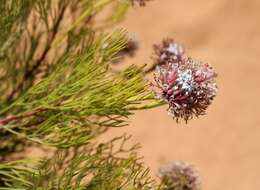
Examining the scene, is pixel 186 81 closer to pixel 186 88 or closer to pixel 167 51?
pixel 186 88

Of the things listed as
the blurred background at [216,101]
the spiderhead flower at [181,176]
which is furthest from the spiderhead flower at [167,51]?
the blurred background at [216,101]

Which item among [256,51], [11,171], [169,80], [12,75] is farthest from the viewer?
[256,51]

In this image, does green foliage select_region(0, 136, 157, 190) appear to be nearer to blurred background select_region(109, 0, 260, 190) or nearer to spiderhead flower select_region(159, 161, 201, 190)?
spiderhead flower select_region(159, 161, 201, 190)

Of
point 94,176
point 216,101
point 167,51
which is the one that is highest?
point 216,101

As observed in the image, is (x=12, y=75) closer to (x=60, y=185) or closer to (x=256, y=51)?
(x=60, y=185)

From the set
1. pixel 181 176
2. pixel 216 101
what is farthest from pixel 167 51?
pixel 216 101

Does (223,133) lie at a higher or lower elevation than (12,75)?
higher

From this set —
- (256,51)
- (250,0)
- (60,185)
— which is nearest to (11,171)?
(60,185)

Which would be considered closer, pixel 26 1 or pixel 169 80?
pixel 169 80
